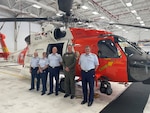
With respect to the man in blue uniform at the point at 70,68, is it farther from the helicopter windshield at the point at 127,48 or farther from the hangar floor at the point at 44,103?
the helicopter windshield at the point at 127,48

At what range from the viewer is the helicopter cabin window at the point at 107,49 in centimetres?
413

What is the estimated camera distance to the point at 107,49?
13.9ft

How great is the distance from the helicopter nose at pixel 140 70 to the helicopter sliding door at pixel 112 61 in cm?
17

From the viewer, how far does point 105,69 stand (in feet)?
13.8

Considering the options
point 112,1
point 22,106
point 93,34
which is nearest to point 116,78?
point 93,34

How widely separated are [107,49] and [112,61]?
14.8 inches

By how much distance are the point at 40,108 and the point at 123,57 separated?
2.46m

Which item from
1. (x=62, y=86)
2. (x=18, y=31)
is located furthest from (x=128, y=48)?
(x=18, y=31)

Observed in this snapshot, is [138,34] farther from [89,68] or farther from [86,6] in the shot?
[89,68]

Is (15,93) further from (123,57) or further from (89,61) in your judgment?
(123,57)

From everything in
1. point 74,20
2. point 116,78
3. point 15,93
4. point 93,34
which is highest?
point 74,20

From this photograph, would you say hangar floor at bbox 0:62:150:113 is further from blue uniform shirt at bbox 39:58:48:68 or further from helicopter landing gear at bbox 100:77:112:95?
blue uniform shirt at bbox 39:58:48:68

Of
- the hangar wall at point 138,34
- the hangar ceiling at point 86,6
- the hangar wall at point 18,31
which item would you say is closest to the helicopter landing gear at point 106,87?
the hangar ceiling at point 86,6

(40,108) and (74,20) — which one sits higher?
(74,20)
